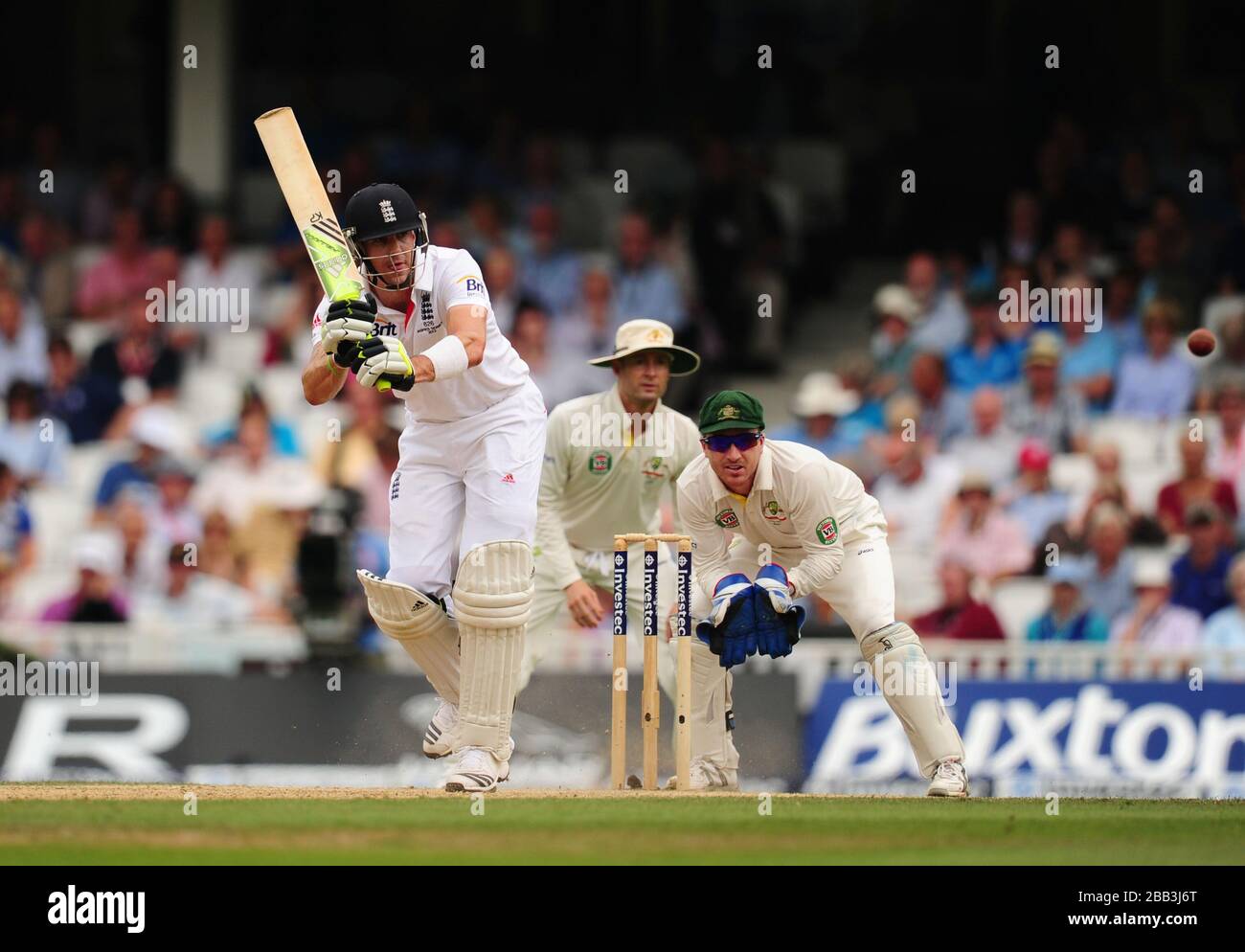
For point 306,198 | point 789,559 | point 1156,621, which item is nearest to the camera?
point 306,198

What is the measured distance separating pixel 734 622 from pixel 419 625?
3.69ft

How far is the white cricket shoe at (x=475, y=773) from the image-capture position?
318 inches

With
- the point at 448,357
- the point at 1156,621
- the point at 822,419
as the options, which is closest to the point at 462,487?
the point at 448,357

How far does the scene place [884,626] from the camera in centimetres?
847

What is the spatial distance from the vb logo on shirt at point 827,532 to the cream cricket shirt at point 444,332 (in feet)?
3.93

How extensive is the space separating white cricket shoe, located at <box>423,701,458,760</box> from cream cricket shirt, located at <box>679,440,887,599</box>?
1.06 meters

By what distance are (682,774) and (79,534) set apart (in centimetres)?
621

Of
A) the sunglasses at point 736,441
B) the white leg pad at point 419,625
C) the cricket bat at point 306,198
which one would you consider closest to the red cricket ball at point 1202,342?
the sunglasses at point 736,441

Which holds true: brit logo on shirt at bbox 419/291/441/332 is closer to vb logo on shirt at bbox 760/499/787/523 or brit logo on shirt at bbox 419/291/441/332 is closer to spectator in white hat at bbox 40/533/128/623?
vb logo on shirt at bbox 760/499/787/523

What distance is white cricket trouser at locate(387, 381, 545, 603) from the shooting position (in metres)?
8.16

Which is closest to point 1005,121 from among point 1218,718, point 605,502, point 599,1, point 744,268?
point 744,268

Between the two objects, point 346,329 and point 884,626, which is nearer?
point 346,329

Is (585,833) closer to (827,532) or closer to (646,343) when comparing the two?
(827,532)

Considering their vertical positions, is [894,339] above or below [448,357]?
above
